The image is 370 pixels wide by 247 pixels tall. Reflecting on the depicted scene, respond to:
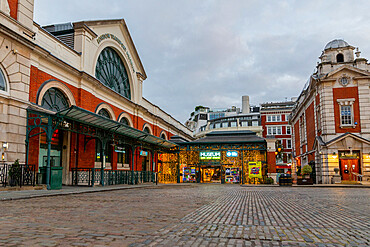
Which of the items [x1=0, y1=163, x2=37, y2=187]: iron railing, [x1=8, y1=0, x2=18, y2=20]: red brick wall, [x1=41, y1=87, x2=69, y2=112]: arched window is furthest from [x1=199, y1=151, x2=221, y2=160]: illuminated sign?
[x1=8, y1=0, x2=18, y2=20]: red brick wall

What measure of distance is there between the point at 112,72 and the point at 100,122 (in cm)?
1014

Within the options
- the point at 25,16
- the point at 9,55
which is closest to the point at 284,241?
the point at 9,55

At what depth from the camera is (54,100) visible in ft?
70.2

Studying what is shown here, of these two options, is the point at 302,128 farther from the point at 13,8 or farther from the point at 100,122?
the point at 13,8

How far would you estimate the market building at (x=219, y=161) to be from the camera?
3500cm

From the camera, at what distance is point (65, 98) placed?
74.5 ft

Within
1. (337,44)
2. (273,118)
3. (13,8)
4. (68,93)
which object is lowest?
(68,93)

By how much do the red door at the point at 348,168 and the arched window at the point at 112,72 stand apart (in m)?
23.1

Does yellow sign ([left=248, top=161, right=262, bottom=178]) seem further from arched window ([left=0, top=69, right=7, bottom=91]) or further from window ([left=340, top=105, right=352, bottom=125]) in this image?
arched window ([left=0, top=69, right=7, bottom=91])

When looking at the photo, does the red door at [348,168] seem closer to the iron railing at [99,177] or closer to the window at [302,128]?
the window at [302,128]

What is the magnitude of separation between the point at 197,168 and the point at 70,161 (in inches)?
703

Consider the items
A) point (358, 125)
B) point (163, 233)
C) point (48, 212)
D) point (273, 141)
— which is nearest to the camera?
point (163, 233)

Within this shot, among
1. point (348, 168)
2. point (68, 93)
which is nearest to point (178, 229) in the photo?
point (68, 93)

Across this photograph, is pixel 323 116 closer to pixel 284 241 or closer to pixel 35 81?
pixel 35 81
